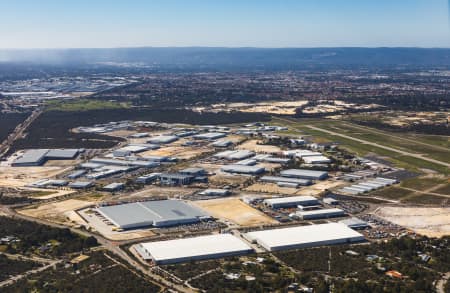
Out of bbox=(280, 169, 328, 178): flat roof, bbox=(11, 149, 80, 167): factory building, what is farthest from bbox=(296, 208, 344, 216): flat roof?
bbox=(11, 149, 80, 167): factory building

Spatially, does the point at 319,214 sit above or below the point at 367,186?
above

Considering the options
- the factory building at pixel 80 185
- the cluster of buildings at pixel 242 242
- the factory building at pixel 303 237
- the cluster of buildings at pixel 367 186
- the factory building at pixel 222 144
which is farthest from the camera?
the factory building at pixel 222 144

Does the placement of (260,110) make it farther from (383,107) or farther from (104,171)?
(104,171)

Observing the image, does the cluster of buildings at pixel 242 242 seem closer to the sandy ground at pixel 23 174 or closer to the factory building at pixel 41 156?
the sandy ground at pixel 23 174

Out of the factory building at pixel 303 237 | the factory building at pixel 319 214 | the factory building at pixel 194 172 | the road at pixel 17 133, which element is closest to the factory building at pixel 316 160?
the factory building at pixel 194 172

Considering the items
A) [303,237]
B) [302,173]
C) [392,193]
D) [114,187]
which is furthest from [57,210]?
[392,193]

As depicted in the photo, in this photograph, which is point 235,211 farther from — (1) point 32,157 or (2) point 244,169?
(1) point 32,157

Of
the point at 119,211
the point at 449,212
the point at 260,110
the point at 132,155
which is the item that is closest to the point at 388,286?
the point at 449,212
